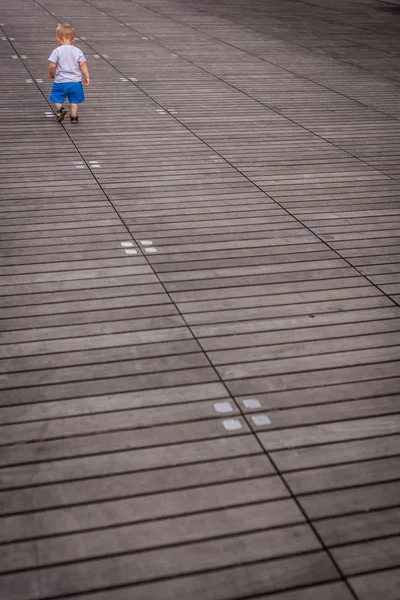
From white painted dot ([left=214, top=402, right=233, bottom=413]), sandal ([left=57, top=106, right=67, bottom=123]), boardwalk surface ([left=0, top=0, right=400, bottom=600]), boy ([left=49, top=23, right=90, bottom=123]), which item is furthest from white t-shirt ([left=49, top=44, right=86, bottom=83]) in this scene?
white painted dot ([left=214, top=402, right=233, bottom=413])

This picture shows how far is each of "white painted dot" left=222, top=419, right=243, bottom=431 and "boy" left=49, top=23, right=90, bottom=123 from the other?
5.39 metres

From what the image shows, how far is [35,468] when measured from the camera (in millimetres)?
2930

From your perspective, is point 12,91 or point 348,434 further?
point 12,91

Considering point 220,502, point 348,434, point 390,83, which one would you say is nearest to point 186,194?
point 348,434

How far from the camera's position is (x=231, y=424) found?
3.24m

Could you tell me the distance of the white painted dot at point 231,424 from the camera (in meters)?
3.21

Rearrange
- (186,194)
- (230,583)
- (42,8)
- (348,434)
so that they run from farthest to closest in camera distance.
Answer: (42,8), (186,194), (348,434), (230,583)

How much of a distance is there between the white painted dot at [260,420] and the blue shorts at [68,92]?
5.53 m

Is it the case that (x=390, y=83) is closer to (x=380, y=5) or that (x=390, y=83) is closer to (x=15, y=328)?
(x=15, y=328)

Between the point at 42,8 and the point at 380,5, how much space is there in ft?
31.5

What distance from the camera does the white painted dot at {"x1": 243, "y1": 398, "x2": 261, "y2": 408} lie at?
336 cm

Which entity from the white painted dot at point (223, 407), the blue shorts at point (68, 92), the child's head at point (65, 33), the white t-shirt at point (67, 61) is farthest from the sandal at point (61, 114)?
the white painted dot at point (223, 407)

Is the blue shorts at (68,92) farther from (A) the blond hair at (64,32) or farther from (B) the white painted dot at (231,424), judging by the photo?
(B) the white painted dot at (231,424)

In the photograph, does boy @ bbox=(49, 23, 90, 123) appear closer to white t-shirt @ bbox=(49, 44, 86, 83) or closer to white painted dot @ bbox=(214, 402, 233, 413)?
white t-shirt @ bbox=(49, 44, 86, 83)
